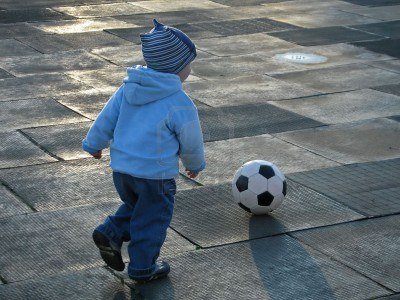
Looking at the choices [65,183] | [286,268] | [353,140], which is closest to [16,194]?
[65,183]

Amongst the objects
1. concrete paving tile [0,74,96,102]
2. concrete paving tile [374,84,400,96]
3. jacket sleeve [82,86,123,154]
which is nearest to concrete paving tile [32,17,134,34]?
concrete paving tile [0,74,96,102]

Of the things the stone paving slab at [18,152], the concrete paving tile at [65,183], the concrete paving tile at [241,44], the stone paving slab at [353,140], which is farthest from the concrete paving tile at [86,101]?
the concrete paving tile at [241,44]

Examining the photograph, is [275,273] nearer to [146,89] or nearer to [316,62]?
[146,89]

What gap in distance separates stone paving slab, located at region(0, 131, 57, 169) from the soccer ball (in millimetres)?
2287

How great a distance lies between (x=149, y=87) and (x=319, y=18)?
11117mm

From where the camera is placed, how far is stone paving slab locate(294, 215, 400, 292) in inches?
252

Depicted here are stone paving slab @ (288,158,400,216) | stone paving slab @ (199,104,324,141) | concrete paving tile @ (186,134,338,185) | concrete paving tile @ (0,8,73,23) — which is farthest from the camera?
concrete paving tile @ (0,8,73,23)

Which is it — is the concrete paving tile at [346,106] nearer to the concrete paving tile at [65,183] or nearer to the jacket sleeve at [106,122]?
the concrete paving tile at [65,183]

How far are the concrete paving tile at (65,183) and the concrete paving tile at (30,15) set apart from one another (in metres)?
8.06

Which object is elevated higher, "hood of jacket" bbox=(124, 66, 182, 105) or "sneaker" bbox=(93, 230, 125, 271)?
"hood of jacket" bbox=(124, 66, 182, 105)

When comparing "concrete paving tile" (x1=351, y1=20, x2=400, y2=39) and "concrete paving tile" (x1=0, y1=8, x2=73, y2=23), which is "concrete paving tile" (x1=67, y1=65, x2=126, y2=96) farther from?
"concrete paving tile" (x1=351, y1=20, x2=400, y2=39)

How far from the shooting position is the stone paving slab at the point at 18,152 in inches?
342

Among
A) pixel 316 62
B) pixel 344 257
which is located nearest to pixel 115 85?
pixel 316 62

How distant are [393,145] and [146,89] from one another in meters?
4.18
